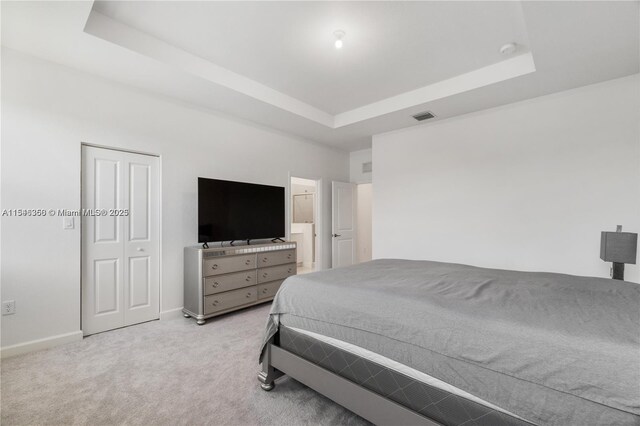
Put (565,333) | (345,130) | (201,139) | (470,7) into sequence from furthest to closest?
(345,130)
(201,139)
(470,7)
(565,333)

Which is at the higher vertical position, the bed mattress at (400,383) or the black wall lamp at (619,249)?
the black wall lamp at (619,249)

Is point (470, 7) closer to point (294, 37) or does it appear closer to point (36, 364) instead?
point (294, 37)

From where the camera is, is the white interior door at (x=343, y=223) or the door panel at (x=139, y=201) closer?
the door panel at (x=139, y=201)

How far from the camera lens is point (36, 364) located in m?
2.43

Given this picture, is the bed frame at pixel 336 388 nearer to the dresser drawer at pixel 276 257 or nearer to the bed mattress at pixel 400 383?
the bed mattress at pixel 400 383

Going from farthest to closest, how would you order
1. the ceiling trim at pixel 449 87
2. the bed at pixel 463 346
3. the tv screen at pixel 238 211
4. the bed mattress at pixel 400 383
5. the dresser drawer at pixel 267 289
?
the dresser drawer at pixel 267 289 < the tv screen at pixel 238 211 < the ceiling trim at pixel 449 87 < the bed mattress at pixel 400 383 < the bed at pixel 463 346

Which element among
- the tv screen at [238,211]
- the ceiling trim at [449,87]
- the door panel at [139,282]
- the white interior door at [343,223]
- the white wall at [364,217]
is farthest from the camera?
the white wall at [364,217]

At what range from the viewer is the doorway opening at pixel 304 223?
7.15 meters

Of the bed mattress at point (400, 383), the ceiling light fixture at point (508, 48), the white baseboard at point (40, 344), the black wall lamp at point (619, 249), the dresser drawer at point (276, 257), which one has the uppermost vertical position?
the ceiling light fixture at point (508, 48)

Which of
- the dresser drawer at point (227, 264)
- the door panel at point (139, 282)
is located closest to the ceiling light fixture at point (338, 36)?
the dresser drawer at point (227, 264)

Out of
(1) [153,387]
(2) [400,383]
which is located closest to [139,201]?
(1) [153,387]

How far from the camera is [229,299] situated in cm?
367

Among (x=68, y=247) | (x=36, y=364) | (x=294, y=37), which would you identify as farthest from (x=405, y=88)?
(x=36, y=364)

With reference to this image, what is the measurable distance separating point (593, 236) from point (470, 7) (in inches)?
108
